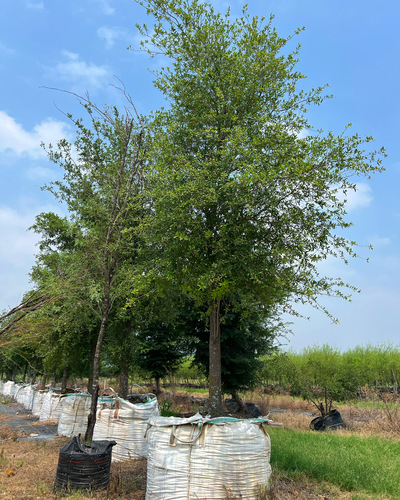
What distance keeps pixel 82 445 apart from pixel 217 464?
7.14 feet

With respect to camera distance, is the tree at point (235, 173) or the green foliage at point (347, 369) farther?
the green foliage at point (347, 369)

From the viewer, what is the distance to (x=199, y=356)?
1545 cm

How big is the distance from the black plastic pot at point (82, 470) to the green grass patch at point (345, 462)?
8.76ft

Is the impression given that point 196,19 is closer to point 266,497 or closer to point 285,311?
point 285,311

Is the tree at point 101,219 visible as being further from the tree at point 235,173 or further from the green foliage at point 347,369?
the green foliage at point 347,369

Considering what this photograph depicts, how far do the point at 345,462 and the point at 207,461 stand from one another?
321 centimetres

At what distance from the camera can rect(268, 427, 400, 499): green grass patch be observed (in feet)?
18.0

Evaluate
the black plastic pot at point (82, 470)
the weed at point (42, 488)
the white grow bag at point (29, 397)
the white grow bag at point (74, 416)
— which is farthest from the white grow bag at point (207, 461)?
the white grow bag at point (29, 397)

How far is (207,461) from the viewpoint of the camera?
4.52 metres

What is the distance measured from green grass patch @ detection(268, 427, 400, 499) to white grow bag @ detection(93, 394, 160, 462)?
240 cm

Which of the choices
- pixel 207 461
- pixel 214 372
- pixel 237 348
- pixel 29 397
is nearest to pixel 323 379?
pixel 237 348

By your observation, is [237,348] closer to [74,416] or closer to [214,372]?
[74,416]

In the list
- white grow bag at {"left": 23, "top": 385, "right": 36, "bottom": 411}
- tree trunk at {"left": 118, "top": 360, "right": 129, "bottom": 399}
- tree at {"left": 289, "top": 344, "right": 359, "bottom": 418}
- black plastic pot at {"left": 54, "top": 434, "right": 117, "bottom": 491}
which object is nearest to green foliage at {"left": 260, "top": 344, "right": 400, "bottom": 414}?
tree at {"left": 289, "top": 344, "right": 359, "bottom": 418}

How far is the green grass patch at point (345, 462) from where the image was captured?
5477 millimetres
